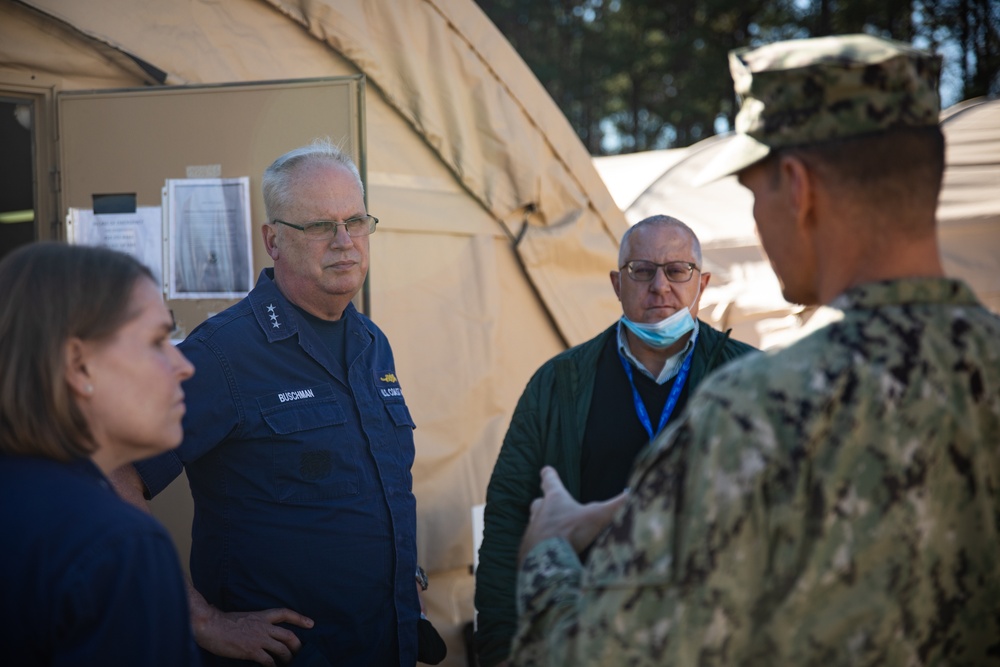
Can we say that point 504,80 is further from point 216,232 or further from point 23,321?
point 23,321

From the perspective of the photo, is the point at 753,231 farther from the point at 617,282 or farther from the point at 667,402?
the point at 667,402

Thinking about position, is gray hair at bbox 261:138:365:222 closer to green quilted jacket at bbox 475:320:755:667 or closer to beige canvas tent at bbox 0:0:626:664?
green quilted jacket at bbox 475:320:755:667

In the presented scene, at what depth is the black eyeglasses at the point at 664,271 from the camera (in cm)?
346

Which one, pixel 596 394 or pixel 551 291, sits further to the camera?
pixel 551 291

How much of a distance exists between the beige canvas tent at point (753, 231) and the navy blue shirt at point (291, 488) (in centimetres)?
513

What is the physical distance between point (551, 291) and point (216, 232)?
1.91 m

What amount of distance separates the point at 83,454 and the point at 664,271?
2.27 meters

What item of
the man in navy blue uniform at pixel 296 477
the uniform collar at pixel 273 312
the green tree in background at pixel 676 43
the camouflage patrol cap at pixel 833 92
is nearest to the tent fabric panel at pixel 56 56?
the man in navy blue uniform at pixel 296 477

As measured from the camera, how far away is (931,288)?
1.54m

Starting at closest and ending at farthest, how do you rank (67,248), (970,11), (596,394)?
(67,248), (596,394), (970,11)

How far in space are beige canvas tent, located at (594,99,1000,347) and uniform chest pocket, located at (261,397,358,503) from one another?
17.0 ft

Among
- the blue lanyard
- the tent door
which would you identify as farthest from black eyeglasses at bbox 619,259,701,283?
the tent door

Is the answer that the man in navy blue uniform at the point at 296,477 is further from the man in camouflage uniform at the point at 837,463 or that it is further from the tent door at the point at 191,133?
the man in camouflage uniform at the point at 837,463

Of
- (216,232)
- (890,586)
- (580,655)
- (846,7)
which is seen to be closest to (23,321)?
(580,655)
